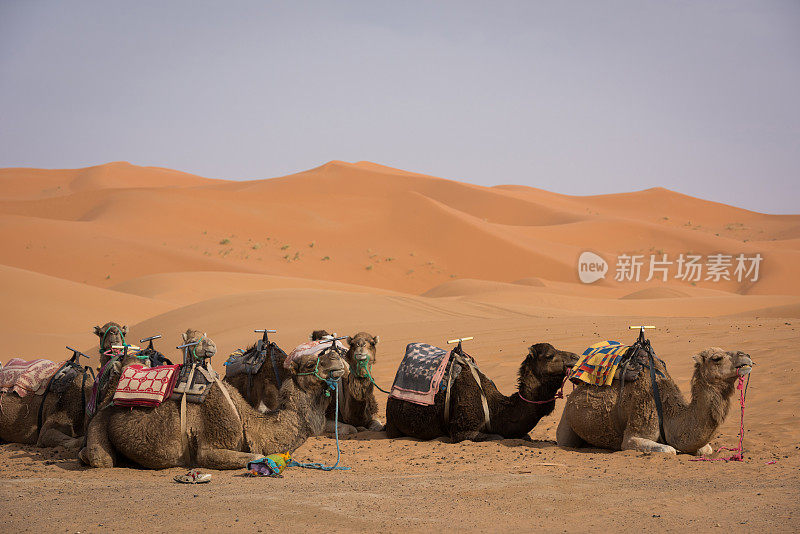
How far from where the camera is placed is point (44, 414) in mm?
8266

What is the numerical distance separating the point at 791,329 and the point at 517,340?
5483 millimetres

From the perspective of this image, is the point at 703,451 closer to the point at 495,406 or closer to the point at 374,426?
the point at 495,406

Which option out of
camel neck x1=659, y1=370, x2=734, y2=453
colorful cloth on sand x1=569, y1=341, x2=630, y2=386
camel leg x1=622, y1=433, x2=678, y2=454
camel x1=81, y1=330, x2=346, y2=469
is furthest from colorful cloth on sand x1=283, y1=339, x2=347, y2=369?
camel neck x1=659, y1=370, x2=734, y2=453

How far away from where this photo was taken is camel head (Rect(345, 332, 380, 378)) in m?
8.26

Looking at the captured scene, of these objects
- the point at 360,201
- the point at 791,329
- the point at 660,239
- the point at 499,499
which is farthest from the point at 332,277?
the point at 499,499

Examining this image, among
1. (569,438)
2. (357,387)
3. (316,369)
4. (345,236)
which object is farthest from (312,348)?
(345,236)

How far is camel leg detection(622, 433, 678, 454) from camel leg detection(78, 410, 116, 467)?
16.4 ft

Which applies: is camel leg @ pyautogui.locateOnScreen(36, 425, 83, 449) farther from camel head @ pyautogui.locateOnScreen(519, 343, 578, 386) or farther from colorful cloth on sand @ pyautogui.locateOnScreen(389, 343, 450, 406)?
camel head @ pyautogui.locateOnScreen(519, 343, 578, 386)

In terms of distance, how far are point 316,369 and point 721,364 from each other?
3.80 meters

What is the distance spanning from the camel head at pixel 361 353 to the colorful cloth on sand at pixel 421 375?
1.30 ft

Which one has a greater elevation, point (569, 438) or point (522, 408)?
point (522, 408)

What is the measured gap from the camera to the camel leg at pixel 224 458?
21.7 ft

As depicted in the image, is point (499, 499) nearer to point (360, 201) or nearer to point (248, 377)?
point (248, 377)

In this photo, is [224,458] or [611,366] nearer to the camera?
[224,458]
